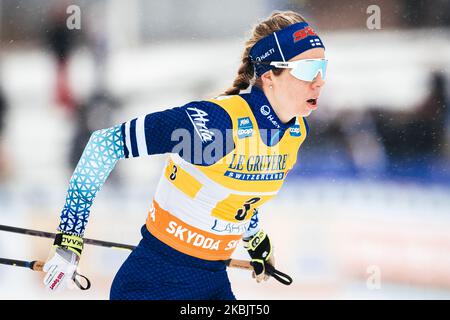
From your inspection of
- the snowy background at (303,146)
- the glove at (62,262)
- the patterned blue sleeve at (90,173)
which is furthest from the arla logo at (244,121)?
the snowy background at (303,146)

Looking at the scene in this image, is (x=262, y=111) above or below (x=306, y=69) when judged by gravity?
below

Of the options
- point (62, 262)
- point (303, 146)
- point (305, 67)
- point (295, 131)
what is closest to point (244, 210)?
point (295, 131)

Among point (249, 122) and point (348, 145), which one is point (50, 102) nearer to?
point (348, 145)

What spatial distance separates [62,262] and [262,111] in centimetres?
92

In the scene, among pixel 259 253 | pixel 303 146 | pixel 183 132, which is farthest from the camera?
pixel 303 146

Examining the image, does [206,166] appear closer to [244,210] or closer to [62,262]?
[244,210]

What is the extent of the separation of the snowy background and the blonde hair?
81.7 inches

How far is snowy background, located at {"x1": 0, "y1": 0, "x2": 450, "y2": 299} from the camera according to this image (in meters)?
5.18

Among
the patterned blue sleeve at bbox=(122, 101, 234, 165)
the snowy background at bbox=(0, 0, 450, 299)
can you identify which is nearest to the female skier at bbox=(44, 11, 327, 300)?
the patterned blue sleeve at bbox=(122, 101, 234, 165)

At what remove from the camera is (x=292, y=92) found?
297 centimetres

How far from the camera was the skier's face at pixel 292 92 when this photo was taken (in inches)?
116

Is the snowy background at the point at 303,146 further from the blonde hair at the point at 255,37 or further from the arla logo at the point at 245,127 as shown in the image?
the arla logo at the point at 245,127

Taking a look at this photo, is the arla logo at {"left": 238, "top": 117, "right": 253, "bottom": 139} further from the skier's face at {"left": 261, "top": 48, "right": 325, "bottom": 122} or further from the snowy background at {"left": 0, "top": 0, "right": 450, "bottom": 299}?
the snowy background at {"left": 0, "top": 0, "right": 450, "bottom": 299}
